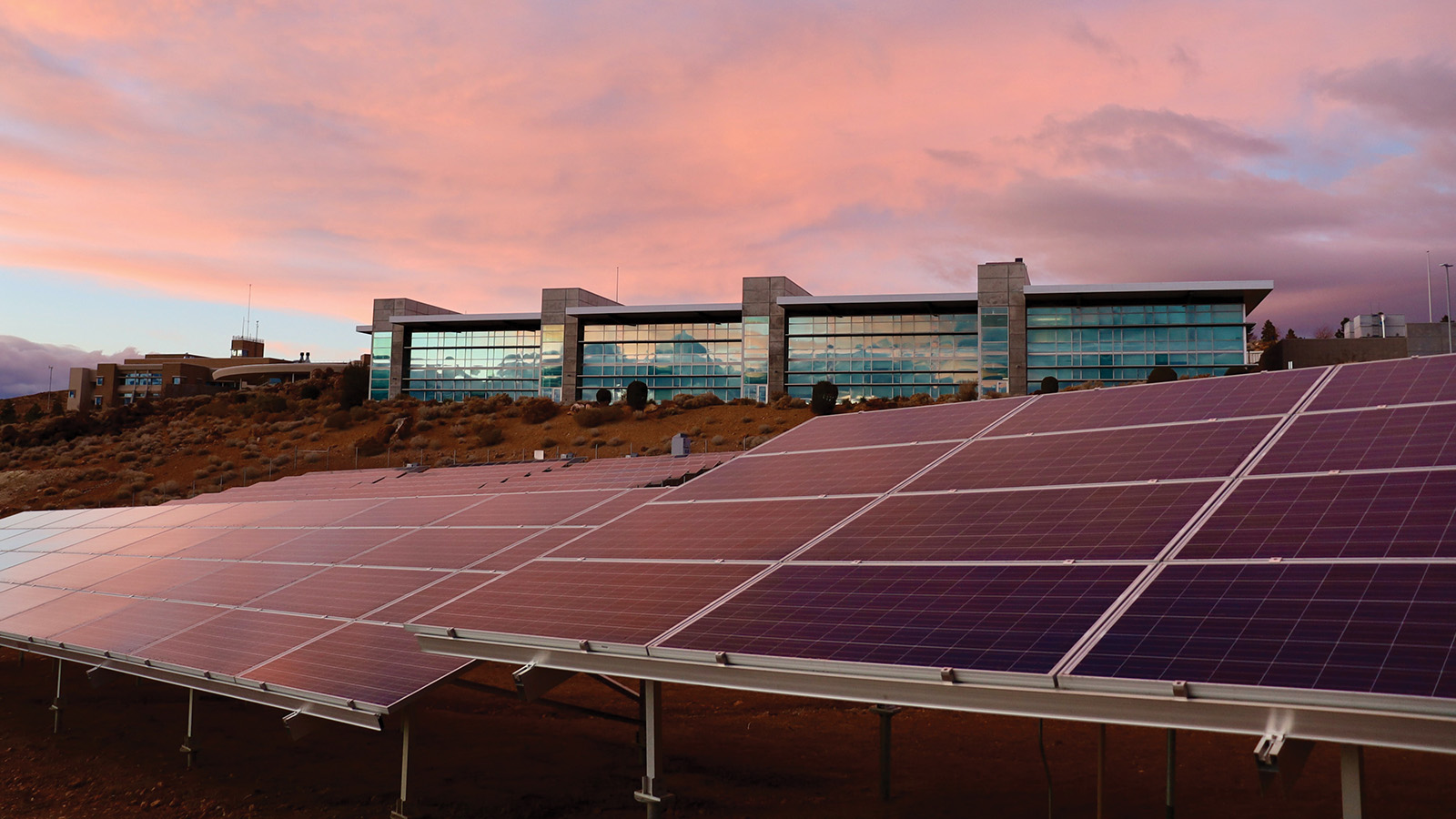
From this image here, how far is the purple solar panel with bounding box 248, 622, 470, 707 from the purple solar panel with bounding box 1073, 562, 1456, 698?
1039 cm

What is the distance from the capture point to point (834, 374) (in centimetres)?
8362

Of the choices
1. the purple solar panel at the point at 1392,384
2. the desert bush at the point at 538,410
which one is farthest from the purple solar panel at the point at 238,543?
the desert bush at the point at 538,410

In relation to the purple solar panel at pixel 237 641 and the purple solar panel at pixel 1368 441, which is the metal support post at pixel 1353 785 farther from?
the purple solar panel at pixel 237 641

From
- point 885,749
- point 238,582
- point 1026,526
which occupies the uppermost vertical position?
point 1026,526

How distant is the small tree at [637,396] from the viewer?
8144 cm

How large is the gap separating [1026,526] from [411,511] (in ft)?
68.2

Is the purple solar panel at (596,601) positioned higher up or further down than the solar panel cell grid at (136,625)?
higher up

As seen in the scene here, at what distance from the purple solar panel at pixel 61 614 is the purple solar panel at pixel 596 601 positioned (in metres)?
14.1

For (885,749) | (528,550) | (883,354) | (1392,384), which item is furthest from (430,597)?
(883,354)

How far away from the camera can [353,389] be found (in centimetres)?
9581

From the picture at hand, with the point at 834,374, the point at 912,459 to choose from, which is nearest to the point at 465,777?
the point at 912,459

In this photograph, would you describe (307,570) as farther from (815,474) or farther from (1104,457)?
(1104,457)

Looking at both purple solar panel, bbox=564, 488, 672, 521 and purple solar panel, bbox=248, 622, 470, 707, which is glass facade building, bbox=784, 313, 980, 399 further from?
purple solar panel, bbox=248, 622, 470, 707

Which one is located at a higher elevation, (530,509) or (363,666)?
(530,509)
